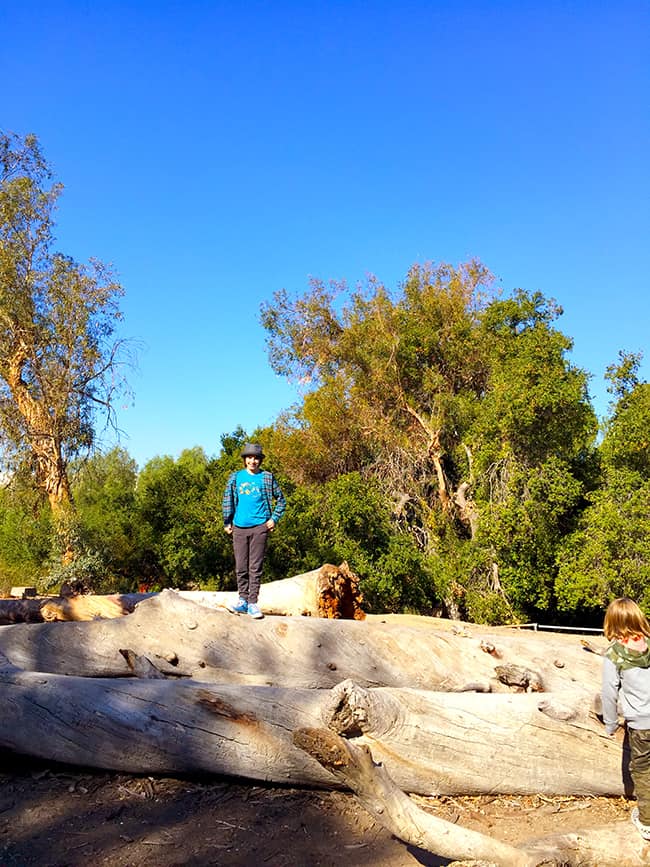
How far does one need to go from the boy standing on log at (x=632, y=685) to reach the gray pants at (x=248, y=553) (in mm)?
3388

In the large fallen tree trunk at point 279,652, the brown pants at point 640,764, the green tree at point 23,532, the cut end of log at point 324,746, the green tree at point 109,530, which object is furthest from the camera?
the green tree at point 109,530

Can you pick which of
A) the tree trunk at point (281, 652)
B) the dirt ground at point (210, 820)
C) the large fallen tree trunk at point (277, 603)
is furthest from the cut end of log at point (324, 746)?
the large fallen tree trunk at point (277, 603)

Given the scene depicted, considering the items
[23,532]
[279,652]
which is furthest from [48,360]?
[279,652]

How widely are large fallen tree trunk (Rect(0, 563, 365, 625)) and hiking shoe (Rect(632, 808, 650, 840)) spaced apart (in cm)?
468

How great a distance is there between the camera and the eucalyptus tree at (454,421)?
17656 millimetres

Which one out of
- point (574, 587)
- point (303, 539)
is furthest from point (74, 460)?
point (574, 587)

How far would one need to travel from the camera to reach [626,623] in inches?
147

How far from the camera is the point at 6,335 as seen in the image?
1789 cm

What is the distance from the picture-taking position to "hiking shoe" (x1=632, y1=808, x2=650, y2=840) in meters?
3.38

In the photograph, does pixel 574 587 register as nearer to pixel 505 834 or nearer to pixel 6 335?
pixel 505 834

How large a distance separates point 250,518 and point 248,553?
35 centimetres

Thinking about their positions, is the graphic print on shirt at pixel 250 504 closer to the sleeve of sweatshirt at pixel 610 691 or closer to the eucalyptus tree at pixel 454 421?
the sleeve of sweatshirt at pixel 610 691

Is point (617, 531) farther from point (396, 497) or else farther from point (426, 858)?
point (426, 858)

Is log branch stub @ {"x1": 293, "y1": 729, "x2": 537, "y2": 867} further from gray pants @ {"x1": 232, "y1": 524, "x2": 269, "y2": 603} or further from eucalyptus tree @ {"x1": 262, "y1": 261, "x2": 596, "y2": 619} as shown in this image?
eucalyptus tree @ {"x1": 262, "y1": 261, "x2": 596, "y2": 619}
